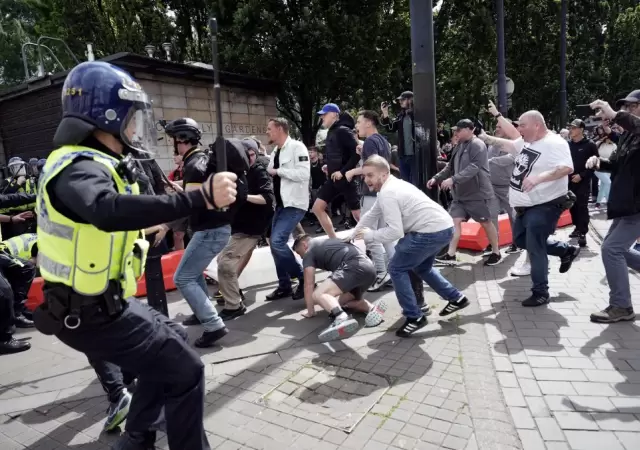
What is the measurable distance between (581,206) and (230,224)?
572cm

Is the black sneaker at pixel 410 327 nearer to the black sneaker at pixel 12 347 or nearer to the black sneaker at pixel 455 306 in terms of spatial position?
the black sneaker at pixel 455 306

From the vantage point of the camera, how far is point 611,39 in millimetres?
24516

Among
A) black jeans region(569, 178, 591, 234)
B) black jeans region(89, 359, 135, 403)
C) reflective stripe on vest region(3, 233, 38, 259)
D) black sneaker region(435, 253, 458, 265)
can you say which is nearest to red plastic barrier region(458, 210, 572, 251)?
black sneaker region(435, 253, 458, 265)

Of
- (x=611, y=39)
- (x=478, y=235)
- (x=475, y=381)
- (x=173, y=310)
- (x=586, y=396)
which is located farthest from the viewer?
(x=611, y=39)

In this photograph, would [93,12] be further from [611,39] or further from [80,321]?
[611,39]

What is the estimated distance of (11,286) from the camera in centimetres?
495

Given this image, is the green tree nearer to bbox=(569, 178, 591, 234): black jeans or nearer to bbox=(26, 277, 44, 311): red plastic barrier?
bbox=(569, 178, 591, 234): black jeans

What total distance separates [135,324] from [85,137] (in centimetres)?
86

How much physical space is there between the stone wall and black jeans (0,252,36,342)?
469 centimetres

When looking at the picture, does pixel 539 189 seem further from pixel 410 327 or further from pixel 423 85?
pixel 410 327

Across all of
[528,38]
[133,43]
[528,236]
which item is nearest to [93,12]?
[133,43]

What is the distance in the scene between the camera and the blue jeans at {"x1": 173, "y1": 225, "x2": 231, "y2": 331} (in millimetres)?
4117

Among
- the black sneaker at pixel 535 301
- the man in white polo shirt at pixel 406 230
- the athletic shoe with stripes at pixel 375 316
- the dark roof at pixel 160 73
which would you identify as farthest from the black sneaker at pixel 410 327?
the dark roof at pixel 160 73

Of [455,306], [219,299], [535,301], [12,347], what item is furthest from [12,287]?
[535,301]
